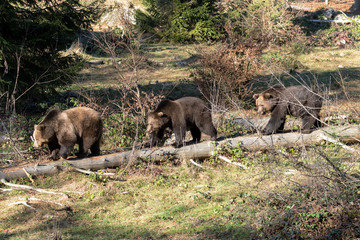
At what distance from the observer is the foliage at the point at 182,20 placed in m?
24.2

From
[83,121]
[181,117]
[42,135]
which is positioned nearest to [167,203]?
[181,117]

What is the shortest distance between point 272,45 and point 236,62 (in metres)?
9.60

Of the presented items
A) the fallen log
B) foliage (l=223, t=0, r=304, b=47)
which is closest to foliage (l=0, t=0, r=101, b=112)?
the fallen log

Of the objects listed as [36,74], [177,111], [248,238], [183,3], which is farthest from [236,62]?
[183,3]

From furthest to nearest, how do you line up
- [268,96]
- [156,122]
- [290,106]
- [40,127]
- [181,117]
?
1. [268,96]
2. [290,106]
3. [156,122]
4. [181,117]
5. [40,127]

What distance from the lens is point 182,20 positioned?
25.0 m

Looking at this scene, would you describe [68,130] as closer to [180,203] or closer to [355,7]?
[180,203]

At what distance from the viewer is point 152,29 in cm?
2664

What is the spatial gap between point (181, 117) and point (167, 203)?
9.39 ft

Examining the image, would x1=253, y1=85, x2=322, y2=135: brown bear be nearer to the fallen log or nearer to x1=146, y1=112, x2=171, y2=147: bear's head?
the fallen log

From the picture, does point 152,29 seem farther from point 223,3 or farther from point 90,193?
point 90,193

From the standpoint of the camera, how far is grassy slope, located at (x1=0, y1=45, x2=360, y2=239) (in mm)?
6594

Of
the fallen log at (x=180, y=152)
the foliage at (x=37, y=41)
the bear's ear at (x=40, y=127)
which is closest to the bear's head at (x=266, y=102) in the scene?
the fallen log at (x=180, y=152)

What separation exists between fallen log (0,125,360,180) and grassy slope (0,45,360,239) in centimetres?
24
